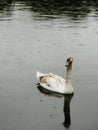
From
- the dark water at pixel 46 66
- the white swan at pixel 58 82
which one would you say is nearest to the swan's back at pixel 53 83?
the white swan at pixel 58 82

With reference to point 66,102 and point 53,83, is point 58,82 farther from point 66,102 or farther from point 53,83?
point 66,102

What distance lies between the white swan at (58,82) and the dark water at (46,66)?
441mm

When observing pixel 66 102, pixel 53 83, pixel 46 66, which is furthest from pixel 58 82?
→ pixel 46 66

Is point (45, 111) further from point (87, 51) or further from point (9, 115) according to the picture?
point (87, 51)

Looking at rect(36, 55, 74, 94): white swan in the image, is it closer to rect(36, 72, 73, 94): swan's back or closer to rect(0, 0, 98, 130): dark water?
rect(36, 72, 73, 94): swan's back

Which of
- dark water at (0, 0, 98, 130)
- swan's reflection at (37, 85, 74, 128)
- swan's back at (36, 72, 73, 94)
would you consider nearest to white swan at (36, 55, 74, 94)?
swan's back at (36, 72, 73, 94)

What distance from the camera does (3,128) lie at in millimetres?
16703

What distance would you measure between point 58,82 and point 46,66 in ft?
14.8

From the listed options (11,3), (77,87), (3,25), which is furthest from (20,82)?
(11,3)

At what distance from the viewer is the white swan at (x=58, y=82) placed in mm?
20625

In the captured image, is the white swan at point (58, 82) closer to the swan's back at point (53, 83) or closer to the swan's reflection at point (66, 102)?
the swan's back at point (53, 83)

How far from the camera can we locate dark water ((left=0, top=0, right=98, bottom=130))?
17.8m

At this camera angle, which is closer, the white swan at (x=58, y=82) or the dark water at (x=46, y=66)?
the dark water at (x=46, y=66)

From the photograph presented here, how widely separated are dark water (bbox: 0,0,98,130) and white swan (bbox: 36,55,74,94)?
0.44 metres
